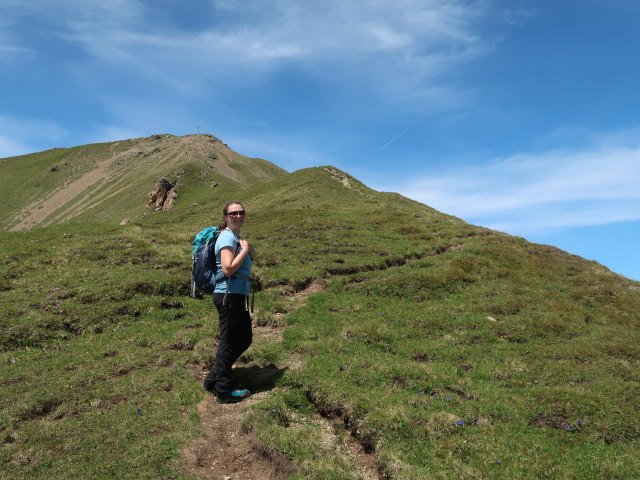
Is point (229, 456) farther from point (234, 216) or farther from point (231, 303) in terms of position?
point (234, 216)

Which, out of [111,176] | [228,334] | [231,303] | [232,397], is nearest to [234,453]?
[232,397]

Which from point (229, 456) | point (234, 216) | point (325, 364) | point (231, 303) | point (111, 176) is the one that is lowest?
point (229, 456)

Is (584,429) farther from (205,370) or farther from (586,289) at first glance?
(586,289)

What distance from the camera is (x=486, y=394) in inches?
417

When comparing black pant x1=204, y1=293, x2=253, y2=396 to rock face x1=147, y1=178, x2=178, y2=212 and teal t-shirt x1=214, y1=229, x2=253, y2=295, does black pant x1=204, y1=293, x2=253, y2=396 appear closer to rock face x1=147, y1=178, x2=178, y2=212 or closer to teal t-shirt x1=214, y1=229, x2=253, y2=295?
teal t-shirt x1=214, y1=229, x2=253, y2=295

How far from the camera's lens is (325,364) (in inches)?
473

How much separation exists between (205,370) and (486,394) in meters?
8.10

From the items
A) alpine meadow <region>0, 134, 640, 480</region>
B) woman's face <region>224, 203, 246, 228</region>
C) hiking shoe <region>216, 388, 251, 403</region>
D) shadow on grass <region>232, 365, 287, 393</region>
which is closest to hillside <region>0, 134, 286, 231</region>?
alpine meadow <region>0, 134, 640, 480</region>

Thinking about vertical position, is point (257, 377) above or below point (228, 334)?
below

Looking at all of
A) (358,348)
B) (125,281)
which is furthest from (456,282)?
(125,281)

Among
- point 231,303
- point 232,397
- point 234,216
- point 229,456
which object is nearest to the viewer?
point 229,456

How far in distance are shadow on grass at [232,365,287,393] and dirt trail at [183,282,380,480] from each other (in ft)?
3.34

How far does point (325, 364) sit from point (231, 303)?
148 inches

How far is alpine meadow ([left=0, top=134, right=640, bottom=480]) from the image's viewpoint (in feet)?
26.1
